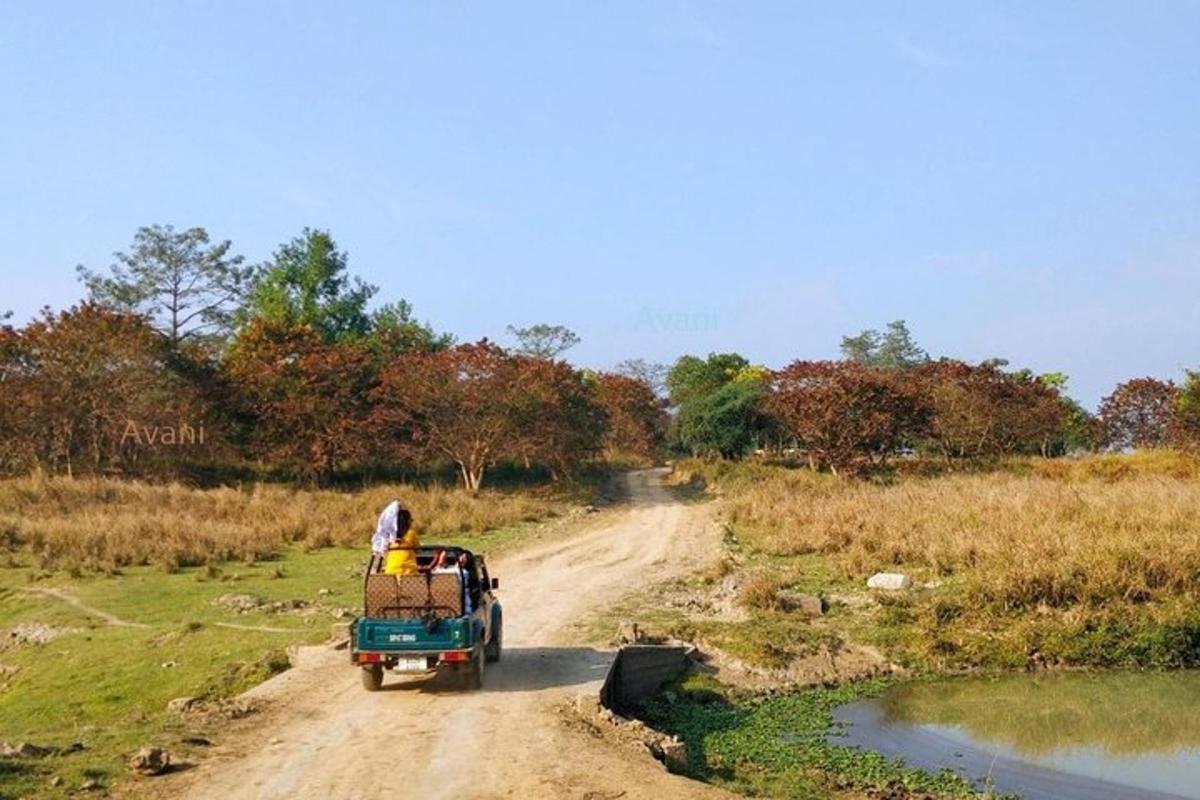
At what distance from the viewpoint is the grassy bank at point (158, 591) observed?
14742 mm

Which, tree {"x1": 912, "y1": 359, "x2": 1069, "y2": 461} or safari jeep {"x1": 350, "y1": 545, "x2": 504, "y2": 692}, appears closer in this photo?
safari jeep {"x1": 350, "y1": 545, "x2": 504, "y2": 692}

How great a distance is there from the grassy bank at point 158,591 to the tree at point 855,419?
11.6 meters

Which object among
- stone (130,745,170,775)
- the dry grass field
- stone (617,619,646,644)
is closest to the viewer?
stone (130,745,170,775)

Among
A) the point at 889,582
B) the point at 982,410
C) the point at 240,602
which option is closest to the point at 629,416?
the point at 982,410

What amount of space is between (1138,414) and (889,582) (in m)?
41.9

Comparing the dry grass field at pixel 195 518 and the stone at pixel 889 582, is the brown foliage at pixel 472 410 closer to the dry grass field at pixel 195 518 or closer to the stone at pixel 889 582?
the dry grass field at pixel 195 518

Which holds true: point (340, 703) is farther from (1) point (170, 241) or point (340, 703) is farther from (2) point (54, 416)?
(1) point (170, 241)

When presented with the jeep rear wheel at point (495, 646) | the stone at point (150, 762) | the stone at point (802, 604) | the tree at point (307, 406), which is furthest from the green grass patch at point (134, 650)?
the tree at point (307, 406)

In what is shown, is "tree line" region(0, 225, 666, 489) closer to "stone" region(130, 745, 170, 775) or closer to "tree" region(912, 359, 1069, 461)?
"tree" region(912, 359, 1069, 461)

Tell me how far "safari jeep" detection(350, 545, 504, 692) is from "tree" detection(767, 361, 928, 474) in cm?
3253

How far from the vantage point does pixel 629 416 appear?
74438 millimetres

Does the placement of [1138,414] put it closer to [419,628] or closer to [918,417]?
[918,417]

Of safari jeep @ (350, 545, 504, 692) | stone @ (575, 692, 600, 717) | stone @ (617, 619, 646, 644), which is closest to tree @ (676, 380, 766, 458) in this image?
stone @ (617, 619, 646, 644)

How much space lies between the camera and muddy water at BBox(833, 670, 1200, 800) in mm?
13070
